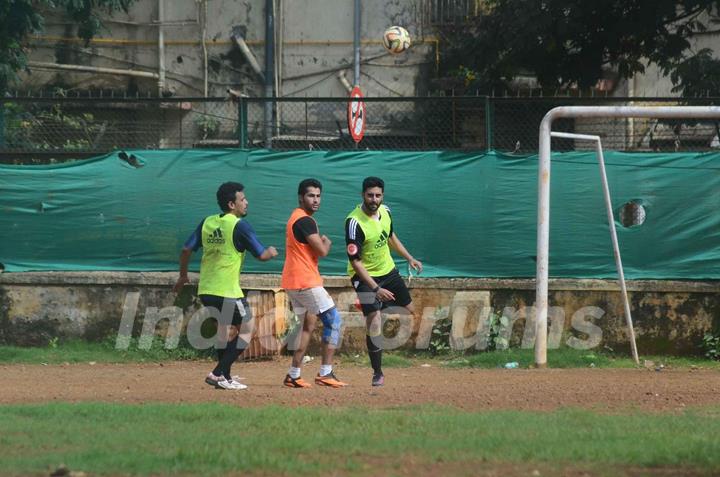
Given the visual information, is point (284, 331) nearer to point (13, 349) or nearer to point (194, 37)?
point (13, 349)

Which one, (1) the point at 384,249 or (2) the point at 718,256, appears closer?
(1) the point at 384,249

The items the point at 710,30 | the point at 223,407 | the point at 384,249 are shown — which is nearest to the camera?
the point at 223,407

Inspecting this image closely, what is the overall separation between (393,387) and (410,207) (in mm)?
3304

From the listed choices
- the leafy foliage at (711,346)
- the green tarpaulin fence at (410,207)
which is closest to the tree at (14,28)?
the green tarpaulin fence at (410,207)

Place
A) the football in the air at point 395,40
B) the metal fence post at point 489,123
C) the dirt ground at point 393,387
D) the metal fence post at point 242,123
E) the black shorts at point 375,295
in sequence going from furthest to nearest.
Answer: the football in the air at point 395,40, the metal fence post at point 242,123, the metal fence post at point 489,123, the black shorts at point 375,295, the dirt ground at point 393,387

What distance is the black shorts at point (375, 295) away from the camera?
10445 millimetres

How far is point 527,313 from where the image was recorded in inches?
520

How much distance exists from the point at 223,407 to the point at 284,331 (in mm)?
4702

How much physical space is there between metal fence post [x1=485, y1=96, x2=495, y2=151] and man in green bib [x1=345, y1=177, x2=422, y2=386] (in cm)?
306

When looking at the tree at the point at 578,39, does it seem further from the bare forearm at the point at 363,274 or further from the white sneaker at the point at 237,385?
the white sneaker at the point at 237,385

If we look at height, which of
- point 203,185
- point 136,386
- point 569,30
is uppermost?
point 569,30

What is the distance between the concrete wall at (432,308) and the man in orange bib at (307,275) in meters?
2.58

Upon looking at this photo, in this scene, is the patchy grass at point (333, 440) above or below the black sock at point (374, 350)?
below

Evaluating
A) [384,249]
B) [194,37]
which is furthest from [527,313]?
[194,37]
